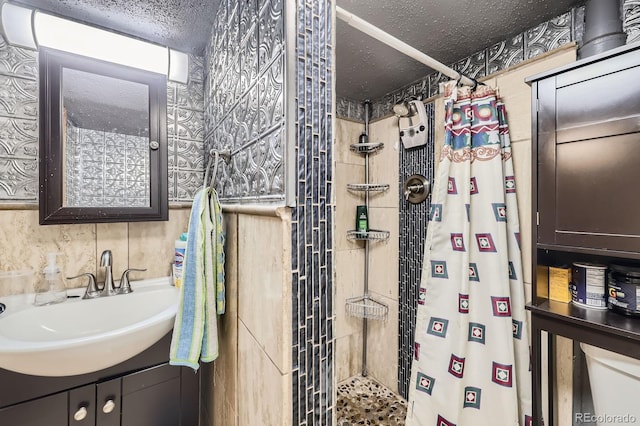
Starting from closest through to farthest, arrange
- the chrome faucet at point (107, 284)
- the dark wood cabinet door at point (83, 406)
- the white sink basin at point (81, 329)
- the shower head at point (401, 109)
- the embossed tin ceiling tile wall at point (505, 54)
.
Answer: the white sink basin at point (81, 329), the dark wood cabinet door at point (83, 406), the chrome faucet at point (107, 284), the embossed tin ceiling tile wall at point (505, 54), the shower head at point (401, 109)

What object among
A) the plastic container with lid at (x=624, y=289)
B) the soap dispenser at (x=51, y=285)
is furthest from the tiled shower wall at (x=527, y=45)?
the soap dispenser at (x=51, y=285)

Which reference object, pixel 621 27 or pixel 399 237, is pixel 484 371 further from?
pixel 621 27

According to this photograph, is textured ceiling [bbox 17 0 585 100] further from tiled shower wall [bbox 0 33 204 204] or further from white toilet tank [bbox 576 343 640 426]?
white toilet tank [bbox 576 343 640 426]

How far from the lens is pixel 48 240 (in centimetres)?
108

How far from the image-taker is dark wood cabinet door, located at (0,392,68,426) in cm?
80

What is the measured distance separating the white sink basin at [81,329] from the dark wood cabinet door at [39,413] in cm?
16

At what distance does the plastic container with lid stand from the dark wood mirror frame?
1.75 m

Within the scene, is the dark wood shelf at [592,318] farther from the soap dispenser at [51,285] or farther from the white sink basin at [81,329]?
the soap dispenser at [51,285]

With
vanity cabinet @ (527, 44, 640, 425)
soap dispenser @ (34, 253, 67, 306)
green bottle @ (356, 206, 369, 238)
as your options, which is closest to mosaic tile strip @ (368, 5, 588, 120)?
vanity cabinet @ (527, 44, 640, 425)

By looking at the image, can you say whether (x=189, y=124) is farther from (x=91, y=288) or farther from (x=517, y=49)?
(x=517, y=49)

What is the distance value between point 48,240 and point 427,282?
1.65 meters

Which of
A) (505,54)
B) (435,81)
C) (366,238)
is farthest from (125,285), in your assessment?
(505,54)

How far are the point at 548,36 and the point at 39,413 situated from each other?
2.27m

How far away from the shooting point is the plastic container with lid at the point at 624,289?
2.71ft
